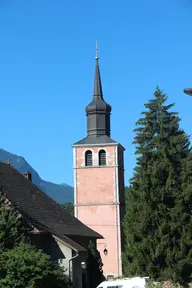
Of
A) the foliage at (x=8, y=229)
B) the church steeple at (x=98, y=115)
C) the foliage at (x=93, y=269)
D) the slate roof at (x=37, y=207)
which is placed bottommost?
the foliage at (x=93, y=269)

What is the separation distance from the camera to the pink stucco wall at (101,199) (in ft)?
172

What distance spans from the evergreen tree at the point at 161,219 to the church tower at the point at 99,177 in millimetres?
23593

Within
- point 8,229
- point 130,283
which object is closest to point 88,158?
point 8,229

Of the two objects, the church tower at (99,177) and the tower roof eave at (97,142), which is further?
the tower roof eave at (97,142)

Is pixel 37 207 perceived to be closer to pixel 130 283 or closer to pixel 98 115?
pixel 130 283

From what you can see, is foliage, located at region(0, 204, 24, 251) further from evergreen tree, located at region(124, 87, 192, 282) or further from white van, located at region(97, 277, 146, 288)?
evergreen tree, located at region(124, 87, 192, 282)

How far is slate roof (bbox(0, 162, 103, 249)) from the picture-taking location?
3108cm

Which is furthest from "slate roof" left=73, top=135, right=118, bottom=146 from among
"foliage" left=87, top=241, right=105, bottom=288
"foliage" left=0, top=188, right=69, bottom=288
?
"foliage" left=0, top=188, right=69, bottom=288

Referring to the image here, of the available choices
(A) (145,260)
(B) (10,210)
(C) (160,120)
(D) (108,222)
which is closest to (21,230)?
(B) (10,210)

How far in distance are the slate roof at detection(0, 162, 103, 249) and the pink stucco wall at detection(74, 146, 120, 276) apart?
14.0 m

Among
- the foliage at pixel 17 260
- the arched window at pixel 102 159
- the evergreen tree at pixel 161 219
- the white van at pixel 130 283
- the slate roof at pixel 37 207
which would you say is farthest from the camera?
the arched window at pixel 102 159

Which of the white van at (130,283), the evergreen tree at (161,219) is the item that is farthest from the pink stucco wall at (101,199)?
the white van at (130,283)

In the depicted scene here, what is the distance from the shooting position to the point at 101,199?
54.5m

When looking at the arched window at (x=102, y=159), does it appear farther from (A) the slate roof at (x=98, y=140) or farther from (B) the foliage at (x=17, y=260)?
(B) the foliage at (x=17, y=260)
